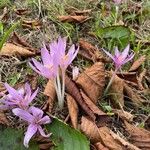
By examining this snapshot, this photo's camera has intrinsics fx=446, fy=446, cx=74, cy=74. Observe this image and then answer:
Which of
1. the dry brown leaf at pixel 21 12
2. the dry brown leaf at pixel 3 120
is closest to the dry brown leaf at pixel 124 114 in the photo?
the dry brown leaf at pixel 3 120

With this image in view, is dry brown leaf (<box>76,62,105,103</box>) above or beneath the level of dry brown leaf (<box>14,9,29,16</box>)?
beneath

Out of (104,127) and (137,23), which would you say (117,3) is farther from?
(104,127)

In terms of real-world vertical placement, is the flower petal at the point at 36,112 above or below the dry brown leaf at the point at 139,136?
above

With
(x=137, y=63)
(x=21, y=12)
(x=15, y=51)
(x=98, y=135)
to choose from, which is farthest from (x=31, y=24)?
(x=98, y=135)

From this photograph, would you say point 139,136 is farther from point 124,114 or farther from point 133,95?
point 133,95

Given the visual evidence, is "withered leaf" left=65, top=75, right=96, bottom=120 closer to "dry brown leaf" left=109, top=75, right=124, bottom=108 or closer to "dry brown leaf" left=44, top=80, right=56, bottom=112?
"dry brown leaf" left=44, top=80, right=56, bottom=112

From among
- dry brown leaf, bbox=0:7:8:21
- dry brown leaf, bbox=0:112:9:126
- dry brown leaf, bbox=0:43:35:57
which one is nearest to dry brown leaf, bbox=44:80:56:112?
dry brown leaf, bbox=0:112:9:126

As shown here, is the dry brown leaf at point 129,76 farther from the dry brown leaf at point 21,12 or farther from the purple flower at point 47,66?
the dry brown leaf at point 21,12
